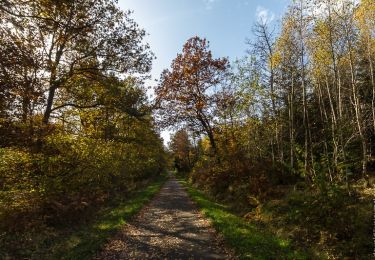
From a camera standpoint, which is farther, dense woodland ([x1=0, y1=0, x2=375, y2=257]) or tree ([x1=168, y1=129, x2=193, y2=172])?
tree ([x1=168, y1=129, x2=193, y2=172])

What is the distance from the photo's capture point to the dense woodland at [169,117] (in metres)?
8.98

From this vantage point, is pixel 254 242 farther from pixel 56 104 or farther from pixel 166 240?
pixel 56 104

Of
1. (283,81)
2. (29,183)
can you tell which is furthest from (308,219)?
(283,81)

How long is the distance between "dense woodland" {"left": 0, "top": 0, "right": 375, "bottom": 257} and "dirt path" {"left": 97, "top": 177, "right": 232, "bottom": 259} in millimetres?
2887

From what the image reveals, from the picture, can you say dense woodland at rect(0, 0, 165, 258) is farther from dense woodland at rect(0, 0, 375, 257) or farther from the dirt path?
the dirt path

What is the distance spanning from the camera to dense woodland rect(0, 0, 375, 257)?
8.98 meters

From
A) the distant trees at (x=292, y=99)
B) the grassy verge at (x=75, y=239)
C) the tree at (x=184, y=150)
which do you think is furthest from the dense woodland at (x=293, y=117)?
the tree at (x=184, y=150)

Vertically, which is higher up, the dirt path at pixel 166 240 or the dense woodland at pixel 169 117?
the dense woodland at pixel 169 117

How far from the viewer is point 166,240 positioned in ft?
34.4

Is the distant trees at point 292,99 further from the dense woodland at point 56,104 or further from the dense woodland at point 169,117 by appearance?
the dense woodland at point 56,104

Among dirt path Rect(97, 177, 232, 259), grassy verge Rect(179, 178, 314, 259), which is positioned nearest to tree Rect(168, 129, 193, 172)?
dirt path Rect(97, 177, 232, 259)

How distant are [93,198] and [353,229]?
13.7 m

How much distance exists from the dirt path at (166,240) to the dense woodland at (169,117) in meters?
2.89

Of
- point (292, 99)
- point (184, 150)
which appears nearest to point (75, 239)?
point (292, 99)
